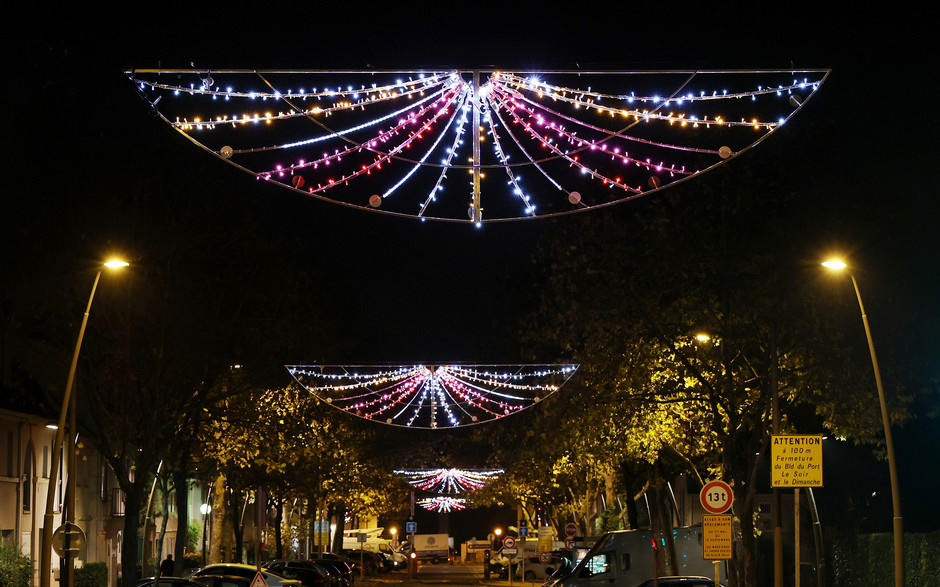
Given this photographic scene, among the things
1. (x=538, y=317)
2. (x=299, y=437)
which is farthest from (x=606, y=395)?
(x=299, y=437)

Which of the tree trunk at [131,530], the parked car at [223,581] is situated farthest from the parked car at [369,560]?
the tree trunk at [131,530]

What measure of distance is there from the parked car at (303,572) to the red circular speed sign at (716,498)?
2389cm

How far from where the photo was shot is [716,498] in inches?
815

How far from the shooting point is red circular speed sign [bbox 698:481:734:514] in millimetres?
20609

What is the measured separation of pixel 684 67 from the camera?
11.4 meters

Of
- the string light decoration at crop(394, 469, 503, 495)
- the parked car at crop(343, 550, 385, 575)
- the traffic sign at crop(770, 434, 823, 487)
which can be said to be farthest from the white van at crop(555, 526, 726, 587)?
the parked car at crop(343, 550, 385, 575)

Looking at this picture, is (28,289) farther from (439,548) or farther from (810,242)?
(439,548)

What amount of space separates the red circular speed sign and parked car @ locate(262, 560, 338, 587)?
23888 millimetres

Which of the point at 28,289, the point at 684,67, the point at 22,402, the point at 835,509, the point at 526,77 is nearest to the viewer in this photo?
the point at 684,67

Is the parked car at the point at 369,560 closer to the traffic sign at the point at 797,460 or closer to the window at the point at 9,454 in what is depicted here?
the window at the point at 9,454

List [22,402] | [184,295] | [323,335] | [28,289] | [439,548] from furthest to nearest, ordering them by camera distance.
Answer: [439,548] → [22,402] → [323,335] → [184,295] → [28,289]

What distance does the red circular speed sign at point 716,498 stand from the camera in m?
20.6

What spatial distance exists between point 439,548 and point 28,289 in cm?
7689

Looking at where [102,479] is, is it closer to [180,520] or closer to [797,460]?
[180,520]
